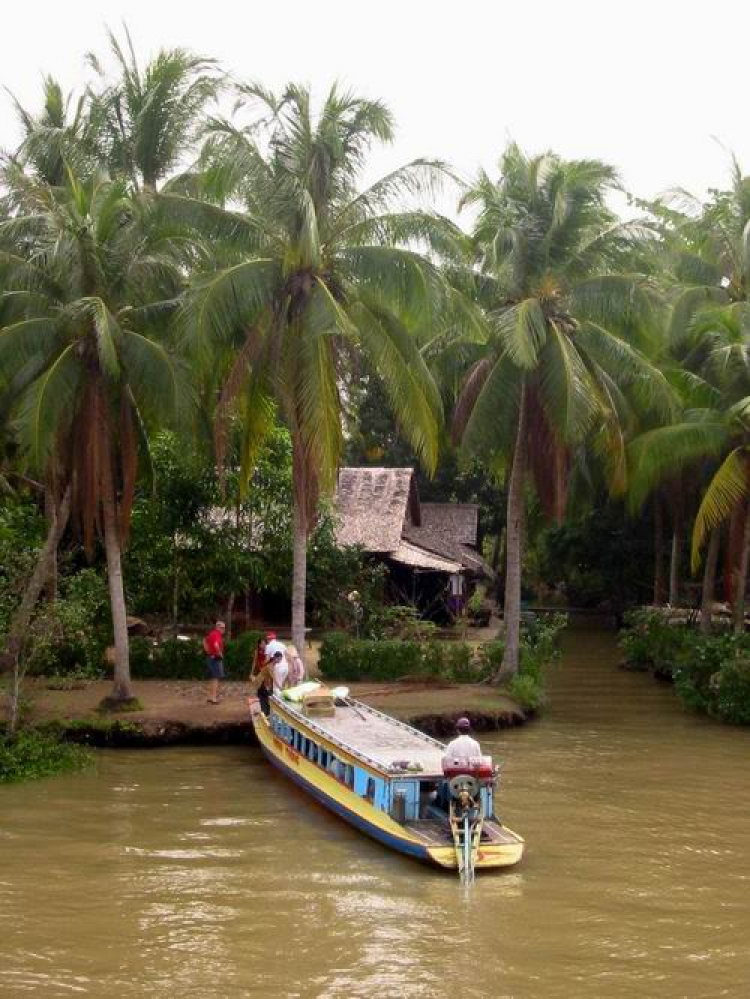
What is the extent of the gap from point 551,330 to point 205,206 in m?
6.36

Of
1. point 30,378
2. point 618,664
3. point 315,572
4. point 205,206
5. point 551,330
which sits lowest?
point 618,664

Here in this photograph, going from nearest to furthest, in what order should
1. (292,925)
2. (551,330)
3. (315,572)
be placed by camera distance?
(292,925), (551,330), (315,572)

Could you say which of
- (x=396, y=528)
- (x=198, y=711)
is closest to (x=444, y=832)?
(x=198, y=711)

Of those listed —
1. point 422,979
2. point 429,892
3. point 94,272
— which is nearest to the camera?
point 422,979

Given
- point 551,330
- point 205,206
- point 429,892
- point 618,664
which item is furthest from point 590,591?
point 429,892

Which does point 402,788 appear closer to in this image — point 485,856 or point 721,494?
point 485,856

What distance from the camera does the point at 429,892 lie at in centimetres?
1182

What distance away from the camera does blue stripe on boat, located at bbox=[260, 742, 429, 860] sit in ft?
41.1

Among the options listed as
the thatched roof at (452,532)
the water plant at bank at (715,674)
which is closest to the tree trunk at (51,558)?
the water plant at bank at (715,674)

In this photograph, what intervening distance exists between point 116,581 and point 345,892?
8.58 m

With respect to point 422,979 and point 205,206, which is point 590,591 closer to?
point 205,206

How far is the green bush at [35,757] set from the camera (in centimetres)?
1658

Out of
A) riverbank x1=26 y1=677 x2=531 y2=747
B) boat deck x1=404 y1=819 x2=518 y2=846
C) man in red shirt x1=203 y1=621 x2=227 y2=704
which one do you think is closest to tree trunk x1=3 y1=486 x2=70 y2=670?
riverbank x1=26 y1=677 x2=531 y2=747

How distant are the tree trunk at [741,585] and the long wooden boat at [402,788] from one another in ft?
31.4
